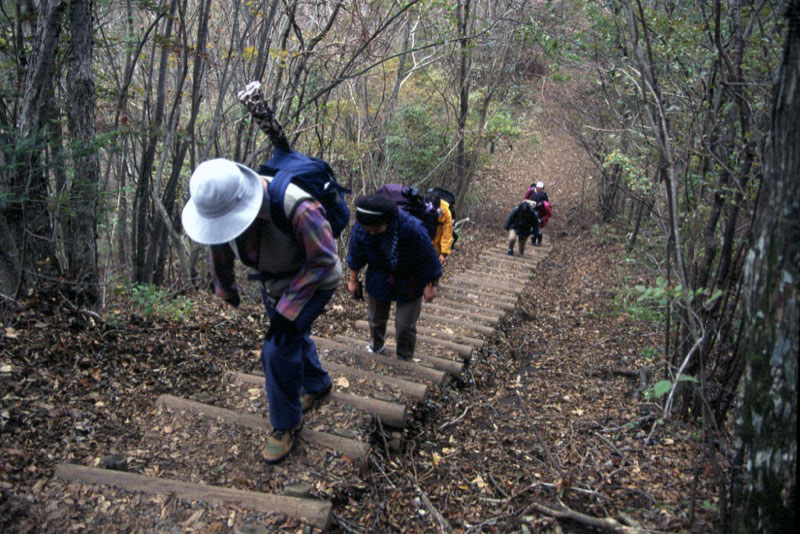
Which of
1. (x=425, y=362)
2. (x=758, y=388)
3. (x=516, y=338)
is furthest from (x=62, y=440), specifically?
(x=516, y=338)

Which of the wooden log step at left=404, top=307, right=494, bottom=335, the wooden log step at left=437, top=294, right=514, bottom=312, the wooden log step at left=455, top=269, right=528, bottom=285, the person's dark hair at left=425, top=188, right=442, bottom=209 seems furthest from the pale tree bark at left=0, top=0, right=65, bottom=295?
the wooden log step at left=455, top=269, right=528, bottom=285

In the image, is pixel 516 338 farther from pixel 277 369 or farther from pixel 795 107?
pixel 795 107

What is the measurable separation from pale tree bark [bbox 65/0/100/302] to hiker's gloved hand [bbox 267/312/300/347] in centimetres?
228

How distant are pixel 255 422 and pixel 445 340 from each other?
9.07ft

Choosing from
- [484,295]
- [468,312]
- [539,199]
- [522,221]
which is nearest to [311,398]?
[468,312]

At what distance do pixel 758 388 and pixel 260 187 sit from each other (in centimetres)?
243

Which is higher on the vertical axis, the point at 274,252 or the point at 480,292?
the point at 274,252

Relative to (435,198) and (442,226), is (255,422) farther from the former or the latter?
(435,198)

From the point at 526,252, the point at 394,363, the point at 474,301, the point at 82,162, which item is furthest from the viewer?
the point at 526,252

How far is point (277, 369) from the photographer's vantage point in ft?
10.5

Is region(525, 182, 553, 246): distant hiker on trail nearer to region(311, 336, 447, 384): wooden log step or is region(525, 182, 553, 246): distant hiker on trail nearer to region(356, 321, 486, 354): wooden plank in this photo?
region(356, 321, 486, 354): wooden plank

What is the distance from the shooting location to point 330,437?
3.45 m

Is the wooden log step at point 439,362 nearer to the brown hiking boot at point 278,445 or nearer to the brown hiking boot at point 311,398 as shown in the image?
the brown hiking boot at point 311,398

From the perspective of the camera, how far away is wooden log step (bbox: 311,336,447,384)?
185 inches
